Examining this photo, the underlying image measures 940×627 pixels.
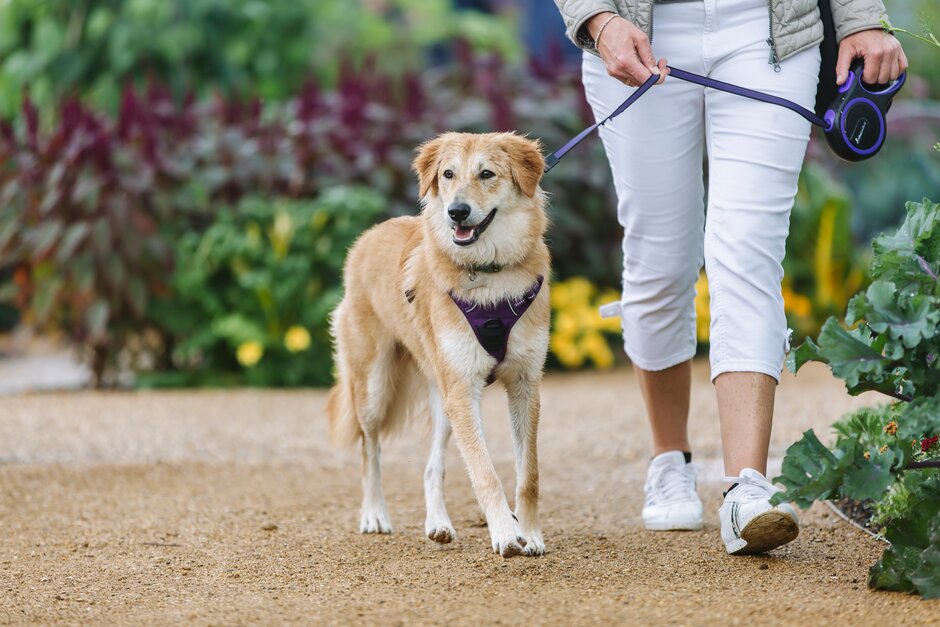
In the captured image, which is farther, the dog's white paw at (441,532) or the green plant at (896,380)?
the dog's white paw at (441,532)

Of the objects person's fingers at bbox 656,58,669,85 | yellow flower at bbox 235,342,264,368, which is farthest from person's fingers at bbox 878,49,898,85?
yellow flower at bbox 235,342,264,368

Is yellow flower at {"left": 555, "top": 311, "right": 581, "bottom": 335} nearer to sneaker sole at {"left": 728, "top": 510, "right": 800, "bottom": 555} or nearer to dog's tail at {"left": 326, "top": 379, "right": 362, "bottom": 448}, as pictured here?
dog's tail at {"left": 326, "top": 379, "right": 362, "bottom": 448}

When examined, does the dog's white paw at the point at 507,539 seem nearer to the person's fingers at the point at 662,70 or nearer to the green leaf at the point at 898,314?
the green leaf at the point at 898,314

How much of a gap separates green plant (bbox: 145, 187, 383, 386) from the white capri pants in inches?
159

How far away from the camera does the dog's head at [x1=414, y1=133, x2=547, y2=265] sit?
4.00 meters

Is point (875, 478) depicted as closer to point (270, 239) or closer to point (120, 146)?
point (270, 239)

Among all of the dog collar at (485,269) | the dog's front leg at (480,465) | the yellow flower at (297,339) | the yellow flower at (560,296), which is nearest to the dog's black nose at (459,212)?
the dog collar at (485,269)

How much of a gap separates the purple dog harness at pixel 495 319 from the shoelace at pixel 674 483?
77 centimetres

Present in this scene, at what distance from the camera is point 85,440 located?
646 centimetres

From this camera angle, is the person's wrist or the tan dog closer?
the person's wrist

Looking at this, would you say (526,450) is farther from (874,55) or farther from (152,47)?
(152,47)

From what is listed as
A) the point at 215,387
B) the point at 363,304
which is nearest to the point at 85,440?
the point at 215,387

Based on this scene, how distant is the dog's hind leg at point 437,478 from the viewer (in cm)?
398

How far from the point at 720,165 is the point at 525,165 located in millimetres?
658
